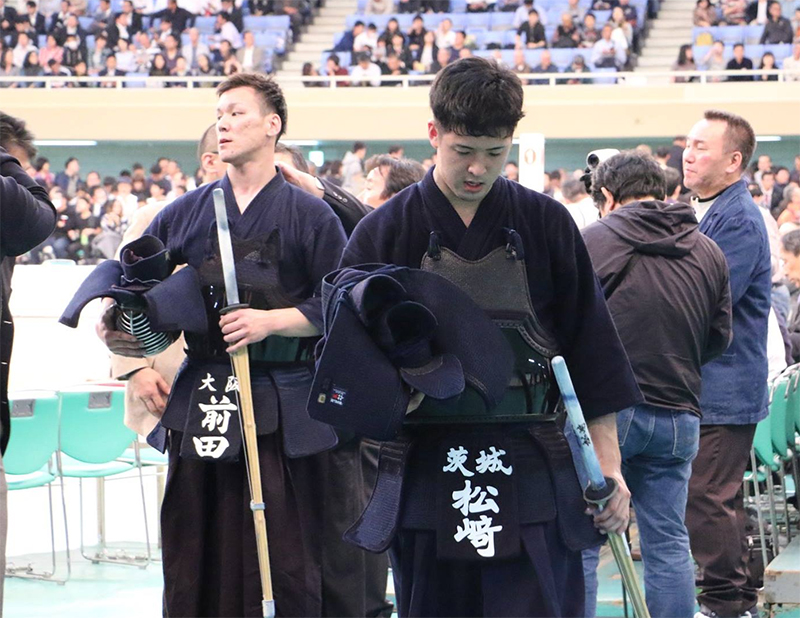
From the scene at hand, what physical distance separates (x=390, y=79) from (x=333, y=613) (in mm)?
13665

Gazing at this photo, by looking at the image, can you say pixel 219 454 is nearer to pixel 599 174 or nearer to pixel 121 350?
pixel 121 350

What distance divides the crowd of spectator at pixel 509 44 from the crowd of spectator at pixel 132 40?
1.27 m

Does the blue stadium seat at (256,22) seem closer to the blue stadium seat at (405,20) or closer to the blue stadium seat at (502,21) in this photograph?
the blue stadium seat at (405,20)

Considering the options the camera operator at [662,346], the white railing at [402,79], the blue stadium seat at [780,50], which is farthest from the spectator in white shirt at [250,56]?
the camera operator at [662,346]

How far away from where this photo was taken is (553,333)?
2256 mm

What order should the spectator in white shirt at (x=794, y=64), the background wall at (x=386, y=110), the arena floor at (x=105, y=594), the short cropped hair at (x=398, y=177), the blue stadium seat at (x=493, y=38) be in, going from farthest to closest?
the blue stadium seat at (x=493, y=38), the background wall at (x=386, y=110), the spectator in white shirt at (x=794, y=64), the arena floor at (x=105, y=594), the short cropped hair at (x=398, y=177)

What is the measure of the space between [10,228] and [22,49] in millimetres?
15816

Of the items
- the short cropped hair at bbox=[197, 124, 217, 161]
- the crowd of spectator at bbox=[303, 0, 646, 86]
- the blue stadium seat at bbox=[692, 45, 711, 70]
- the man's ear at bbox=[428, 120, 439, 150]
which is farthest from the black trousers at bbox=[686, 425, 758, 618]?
the blue stadium seat at bbox=[692, 45, 711, 70]

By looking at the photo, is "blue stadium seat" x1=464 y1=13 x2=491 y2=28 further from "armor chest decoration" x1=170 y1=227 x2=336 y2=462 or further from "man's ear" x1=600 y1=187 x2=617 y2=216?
"armor chest decoration" x1=170 y1=227 x2=336 y2=462

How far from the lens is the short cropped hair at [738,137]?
13.7ft

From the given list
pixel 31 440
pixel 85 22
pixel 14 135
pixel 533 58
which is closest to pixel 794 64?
pixel 533 58

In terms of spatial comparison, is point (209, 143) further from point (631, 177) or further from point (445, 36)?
point (445, 36)

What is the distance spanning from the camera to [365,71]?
17.0 m

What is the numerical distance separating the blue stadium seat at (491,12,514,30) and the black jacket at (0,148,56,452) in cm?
1529
